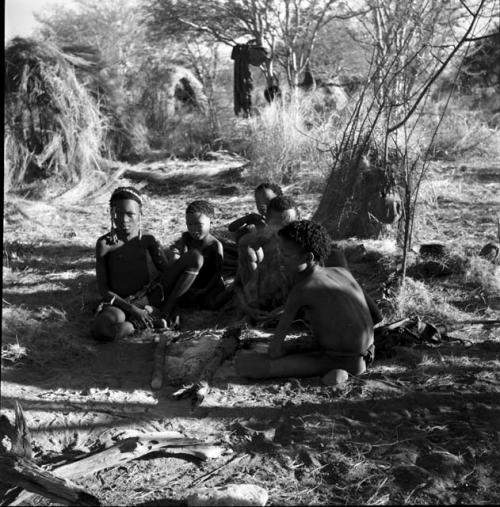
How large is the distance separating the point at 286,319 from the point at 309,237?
A: 0.45 metres

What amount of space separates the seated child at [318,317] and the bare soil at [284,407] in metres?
0.10

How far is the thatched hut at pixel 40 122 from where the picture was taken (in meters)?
9.42

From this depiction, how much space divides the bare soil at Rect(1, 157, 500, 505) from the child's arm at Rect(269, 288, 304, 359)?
193 mm

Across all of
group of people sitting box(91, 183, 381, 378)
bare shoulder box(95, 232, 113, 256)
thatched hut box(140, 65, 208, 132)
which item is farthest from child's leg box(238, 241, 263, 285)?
thatched hut box(140, 65, 208, 132)

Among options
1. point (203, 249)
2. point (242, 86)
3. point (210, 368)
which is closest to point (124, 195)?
point (203, 249)

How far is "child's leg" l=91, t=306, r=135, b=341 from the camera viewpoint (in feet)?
14.8

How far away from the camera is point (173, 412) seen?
3486mm

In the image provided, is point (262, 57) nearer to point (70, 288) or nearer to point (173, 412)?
point (70, 288)


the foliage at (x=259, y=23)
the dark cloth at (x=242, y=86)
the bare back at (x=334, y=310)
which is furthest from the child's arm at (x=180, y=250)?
the foliage at (x=259, y=23)

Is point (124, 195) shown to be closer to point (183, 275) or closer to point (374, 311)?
point (183, 275)

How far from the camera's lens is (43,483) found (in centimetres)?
269

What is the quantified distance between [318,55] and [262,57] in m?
3.82

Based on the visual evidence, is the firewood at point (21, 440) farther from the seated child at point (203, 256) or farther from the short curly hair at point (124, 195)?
the short curly hair at point (124, 195)

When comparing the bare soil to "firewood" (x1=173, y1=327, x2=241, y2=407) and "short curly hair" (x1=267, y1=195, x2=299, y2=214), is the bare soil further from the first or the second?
"short curly hair" (x1=267, y1=195, x2=299, y2=214)
